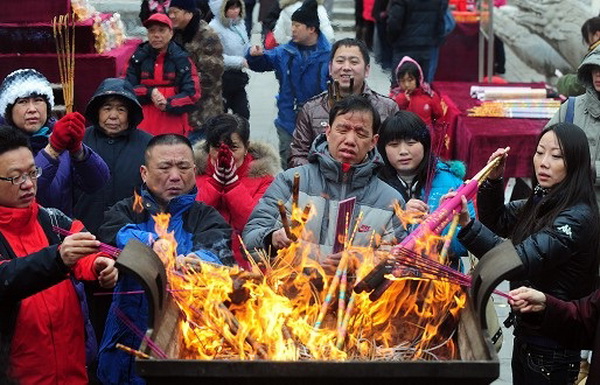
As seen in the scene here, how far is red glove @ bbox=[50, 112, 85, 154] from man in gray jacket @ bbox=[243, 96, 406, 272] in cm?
101

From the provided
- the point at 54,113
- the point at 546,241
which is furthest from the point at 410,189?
the point at 54,113

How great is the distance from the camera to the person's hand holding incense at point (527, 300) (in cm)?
402

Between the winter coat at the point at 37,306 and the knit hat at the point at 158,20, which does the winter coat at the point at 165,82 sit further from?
the winter coat at the point at 37,306

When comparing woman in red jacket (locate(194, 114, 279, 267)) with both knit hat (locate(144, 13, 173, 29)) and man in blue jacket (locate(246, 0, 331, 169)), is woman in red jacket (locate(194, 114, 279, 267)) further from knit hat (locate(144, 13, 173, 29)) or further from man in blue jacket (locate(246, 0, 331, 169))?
man in blue jacket (locate(246, 0, 331, 169))

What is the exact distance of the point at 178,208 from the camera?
14.9 feet

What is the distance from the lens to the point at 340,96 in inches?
257

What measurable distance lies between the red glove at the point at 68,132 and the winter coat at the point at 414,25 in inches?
276

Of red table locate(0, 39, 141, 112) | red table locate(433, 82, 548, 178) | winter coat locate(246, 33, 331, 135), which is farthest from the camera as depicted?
red table locate(433, 82, 548, 178)

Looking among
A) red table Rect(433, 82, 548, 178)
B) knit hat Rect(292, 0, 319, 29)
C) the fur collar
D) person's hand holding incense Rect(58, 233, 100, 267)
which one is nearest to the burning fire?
person's hand holding incense Rect(58, 233, 100, 267)

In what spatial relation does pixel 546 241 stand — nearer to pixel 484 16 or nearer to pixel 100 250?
pixel 100 250

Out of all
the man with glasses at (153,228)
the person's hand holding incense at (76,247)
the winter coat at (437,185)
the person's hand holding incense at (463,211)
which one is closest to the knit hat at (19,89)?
the man with glasses at (153,228)

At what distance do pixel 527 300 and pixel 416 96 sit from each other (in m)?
4.82

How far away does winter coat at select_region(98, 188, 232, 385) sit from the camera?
441 cm

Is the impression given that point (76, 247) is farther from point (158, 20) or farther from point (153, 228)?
point (158, 20)
